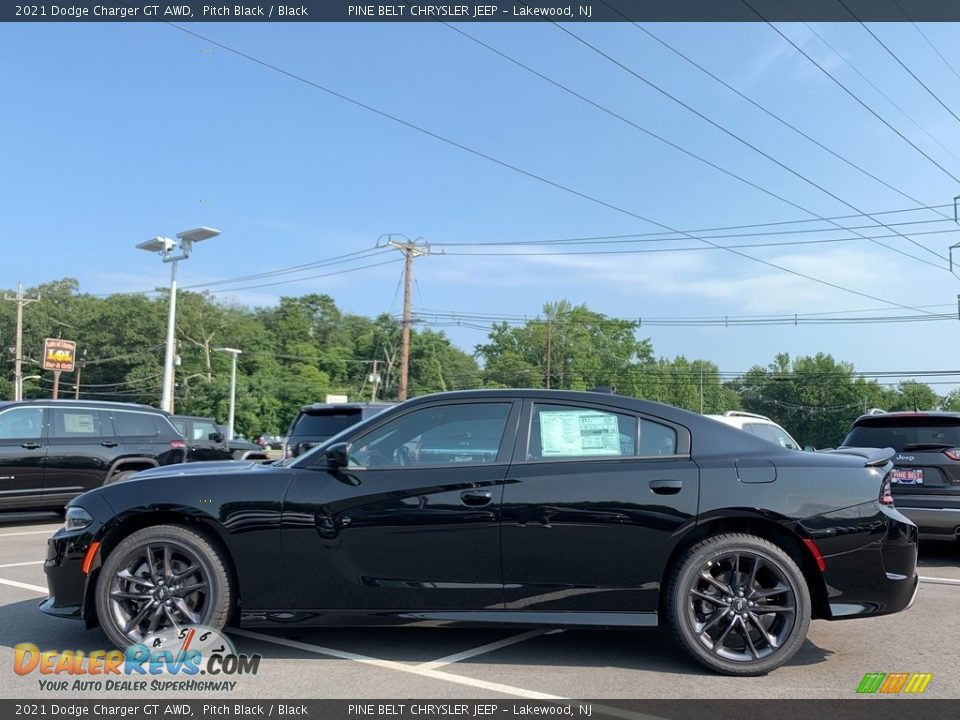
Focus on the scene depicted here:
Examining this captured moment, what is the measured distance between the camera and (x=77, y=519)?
475cm

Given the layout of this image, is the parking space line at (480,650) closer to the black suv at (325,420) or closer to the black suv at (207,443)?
the black suv at (325,420)

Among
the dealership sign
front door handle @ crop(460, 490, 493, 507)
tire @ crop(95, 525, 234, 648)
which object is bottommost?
tire @ crop(95, 525, 234, 648)

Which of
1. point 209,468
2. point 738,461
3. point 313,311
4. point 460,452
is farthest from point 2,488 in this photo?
point 313,311

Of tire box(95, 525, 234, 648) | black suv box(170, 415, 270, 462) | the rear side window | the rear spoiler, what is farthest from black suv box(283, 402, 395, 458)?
the rear spoiler

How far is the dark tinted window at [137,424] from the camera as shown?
11.9 metres

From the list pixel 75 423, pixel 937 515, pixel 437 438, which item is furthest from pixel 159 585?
pixel 75 423

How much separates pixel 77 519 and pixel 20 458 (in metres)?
7.05

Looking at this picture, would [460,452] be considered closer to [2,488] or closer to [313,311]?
[2,488]

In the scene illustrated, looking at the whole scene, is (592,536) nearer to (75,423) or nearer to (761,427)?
(761,427)

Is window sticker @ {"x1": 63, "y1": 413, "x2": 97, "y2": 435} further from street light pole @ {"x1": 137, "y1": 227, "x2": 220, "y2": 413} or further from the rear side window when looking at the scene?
street light pole @ {"x1": 137, "y1": 227, "x2": 220, "y2": 413}

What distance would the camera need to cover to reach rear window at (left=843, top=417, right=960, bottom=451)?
817cm

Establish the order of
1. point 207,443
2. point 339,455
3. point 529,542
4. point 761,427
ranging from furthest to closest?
point 207,443 < point 761,427 < point 339,455 < point 529,542

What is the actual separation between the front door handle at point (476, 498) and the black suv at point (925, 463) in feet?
17.5

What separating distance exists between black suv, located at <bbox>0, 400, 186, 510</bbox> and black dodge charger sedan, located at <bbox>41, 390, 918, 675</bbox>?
701 cm
